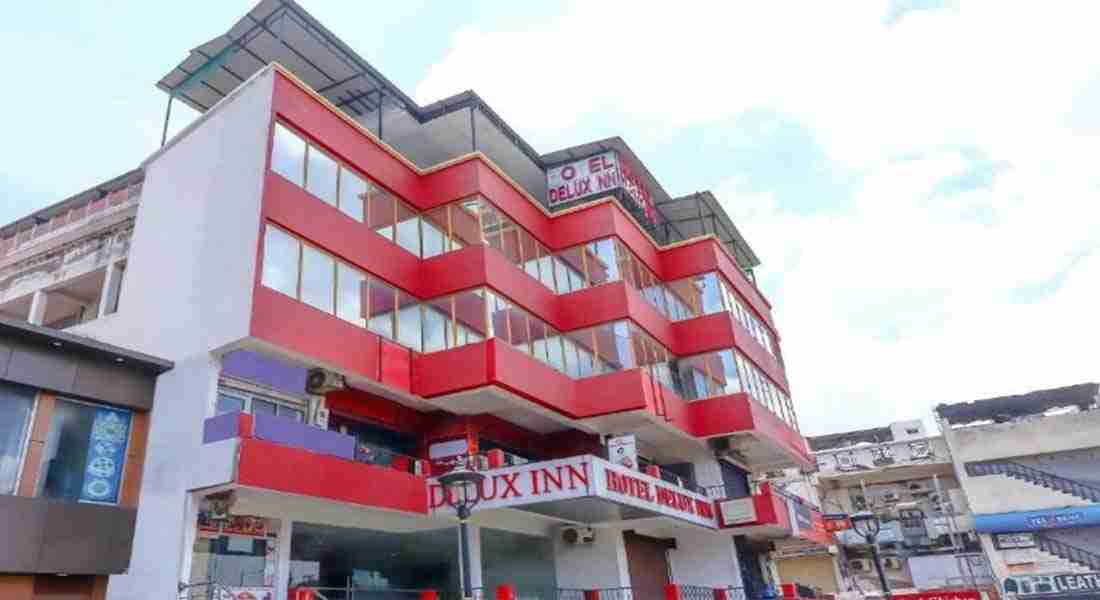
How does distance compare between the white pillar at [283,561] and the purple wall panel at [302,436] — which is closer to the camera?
the purple wall panel at [302,436]

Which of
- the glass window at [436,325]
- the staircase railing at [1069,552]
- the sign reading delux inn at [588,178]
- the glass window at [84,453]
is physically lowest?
the staircase railing at [1069,552]

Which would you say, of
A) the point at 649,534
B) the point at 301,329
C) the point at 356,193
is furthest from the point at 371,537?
the point at 649,534

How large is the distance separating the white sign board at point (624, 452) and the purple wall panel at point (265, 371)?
9.61 metres

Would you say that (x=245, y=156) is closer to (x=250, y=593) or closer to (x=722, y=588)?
(x=250, y=593)

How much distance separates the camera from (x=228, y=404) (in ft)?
57.0

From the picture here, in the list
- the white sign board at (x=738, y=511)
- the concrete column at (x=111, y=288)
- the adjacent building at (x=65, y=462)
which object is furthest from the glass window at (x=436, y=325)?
the white sign board at (x=738, y=511)

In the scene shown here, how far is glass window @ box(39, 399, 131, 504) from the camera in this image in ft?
50.1

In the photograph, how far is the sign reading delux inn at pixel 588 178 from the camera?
32156 mm

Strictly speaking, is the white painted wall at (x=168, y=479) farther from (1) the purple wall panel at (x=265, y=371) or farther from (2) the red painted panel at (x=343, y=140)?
(2) the red painted panel at (x=343, y=140)

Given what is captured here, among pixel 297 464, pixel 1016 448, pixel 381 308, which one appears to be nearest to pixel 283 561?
pixel 297 464

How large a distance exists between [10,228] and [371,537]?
22067mm

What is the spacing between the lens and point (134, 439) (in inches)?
671

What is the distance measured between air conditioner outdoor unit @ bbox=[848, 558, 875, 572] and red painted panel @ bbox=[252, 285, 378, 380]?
51.1m

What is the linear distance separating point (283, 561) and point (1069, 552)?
53.5m
